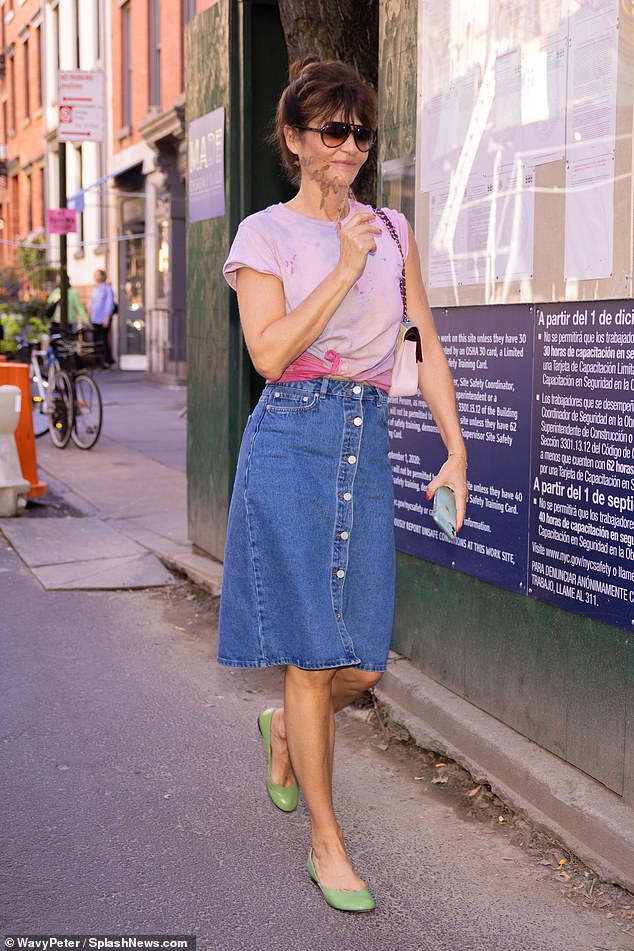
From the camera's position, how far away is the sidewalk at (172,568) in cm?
349

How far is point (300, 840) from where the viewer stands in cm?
367

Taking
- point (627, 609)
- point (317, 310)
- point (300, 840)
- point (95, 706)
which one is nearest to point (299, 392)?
point (317, 310)

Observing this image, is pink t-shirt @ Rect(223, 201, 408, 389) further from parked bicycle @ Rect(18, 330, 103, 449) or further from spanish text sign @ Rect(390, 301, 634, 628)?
parked bicycle @ Rect(18, 330, 103, 449)

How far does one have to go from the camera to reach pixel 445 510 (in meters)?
3.27

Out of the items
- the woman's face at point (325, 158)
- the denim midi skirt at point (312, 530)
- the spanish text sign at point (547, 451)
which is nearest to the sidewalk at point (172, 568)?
the spanish text sign at point (547, 451)

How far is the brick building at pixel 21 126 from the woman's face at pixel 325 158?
32877mm

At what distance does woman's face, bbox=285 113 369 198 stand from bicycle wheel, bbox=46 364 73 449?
9897mm

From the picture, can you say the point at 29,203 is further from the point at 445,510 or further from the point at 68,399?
the point at 445,510

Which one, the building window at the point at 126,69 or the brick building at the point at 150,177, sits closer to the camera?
the brick building at the point at 150,177

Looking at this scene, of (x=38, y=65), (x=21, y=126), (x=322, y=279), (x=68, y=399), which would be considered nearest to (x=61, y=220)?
(x=68, y=399)

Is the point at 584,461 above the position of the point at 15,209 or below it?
below

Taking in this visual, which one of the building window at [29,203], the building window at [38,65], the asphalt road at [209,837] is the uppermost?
the building window at [38,65]

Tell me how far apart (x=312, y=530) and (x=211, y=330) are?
409 cm

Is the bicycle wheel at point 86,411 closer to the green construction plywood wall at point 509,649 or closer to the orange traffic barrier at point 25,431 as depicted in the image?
the orange traffic barrier at point 25,431
